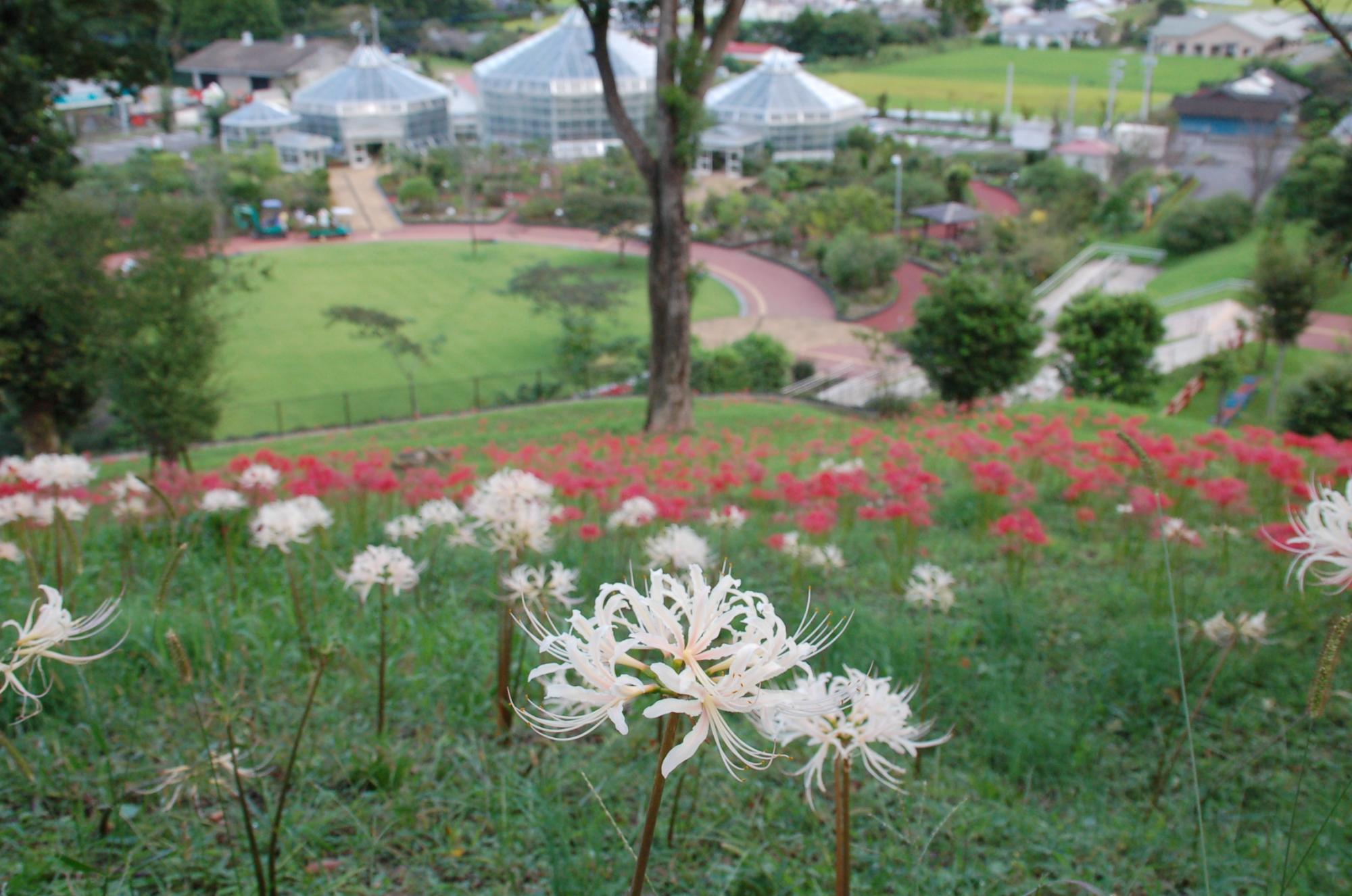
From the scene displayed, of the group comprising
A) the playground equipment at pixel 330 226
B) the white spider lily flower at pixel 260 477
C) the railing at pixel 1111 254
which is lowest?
the railing at pixel 1111 254

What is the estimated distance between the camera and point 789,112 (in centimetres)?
4300

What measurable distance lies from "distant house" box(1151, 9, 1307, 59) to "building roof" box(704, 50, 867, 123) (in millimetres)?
34158

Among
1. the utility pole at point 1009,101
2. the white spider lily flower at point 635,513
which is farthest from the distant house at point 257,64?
the white spider lily flower at point 635,513

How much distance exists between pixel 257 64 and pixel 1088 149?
138ft

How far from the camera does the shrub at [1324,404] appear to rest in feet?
45.2

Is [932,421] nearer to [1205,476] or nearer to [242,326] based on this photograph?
[1205,476]

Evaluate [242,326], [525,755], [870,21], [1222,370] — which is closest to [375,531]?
[525,755]

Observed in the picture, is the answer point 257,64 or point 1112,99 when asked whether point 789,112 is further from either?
point 257,64

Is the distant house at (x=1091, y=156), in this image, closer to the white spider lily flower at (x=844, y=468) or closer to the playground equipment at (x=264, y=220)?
the playground equipment at (x=264, y=220)

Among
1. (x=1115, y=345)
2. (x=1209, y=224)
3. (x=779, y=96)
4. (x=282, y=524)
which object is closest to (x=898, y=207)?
(x=1209, y=224)

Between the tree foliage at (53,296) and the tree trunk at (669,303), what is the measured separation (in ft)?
19.2

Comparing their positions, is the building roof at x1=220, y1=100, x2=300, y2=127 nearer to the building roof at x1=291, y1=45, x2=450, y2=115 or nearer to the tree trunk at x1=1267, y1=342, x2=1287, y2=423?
the building roof at x1=291, y1=45, x2=450, y2=115

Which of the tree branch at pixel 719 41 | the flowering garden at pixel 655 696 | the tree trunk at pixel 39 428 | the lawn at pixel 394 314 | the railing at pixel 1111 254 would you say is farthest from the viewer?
the railing at pixel 1111 254

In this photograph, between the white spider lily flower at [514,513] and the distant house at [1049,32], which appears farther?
the distant house at [1049,32]
